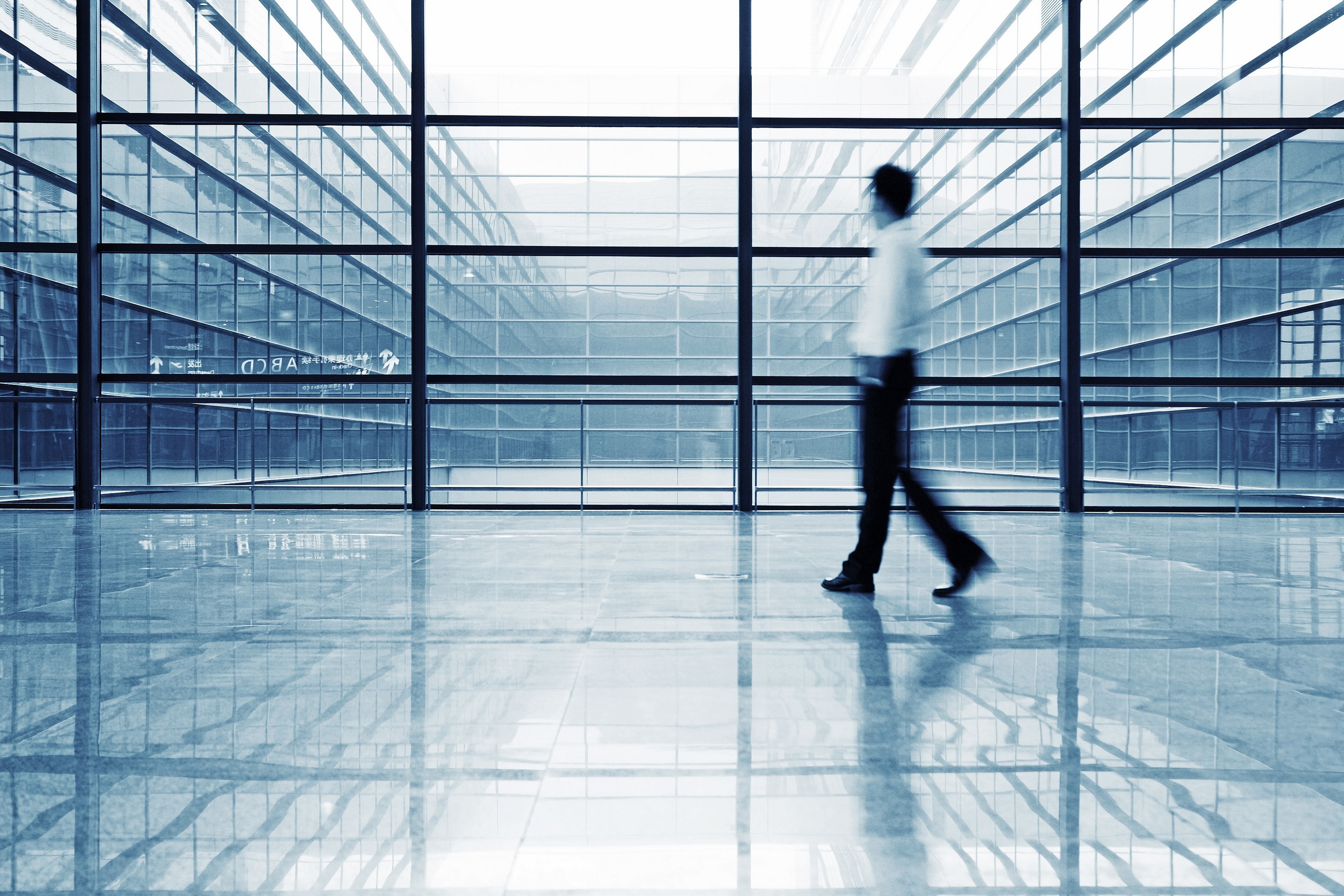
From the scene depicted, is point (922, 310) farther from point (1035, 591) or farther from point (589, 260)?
point (589, 260)

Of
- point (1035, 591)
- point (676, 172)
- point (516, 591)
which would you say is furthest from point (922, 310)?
point (676, 172)

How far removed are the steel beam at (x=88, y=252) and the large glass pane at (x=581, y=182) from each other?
14.4 feet

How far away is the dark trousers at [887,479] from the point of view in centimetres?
332

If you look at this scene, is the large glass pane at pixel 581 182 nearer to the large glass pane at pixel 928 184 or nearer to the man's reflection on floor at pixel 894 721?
the large glass pane at pixel 928 184

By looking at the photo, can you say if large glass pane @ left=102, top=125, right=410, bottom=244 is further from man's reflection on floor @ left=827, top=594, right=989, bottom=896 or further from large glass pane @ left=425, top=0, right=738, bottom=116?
man's reflection on floor @ left=827, top=594, right=989, bottom=896

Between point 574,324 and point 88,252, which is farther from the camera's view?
point 574,324

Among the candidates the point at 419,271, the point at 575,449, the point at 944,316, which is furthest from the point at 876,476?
the point at 944,316

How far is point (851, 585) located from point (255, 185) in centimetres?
1183

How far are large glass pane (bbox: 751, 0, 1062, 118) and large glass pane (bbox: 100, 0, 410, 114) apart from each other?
3287mm

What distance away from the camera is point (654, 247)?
25.3 feet

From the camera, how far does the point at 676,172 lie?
12.5 meters

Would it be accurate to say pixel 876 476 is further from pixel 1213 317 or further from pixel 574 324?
pixel 574 324

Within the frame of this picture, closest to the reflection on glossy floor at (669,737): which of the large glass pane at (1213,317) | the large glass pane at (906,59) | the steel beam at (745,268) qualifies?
the steel beam at (745,268)

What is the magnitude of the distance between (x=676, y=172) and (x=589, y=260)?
491cm
